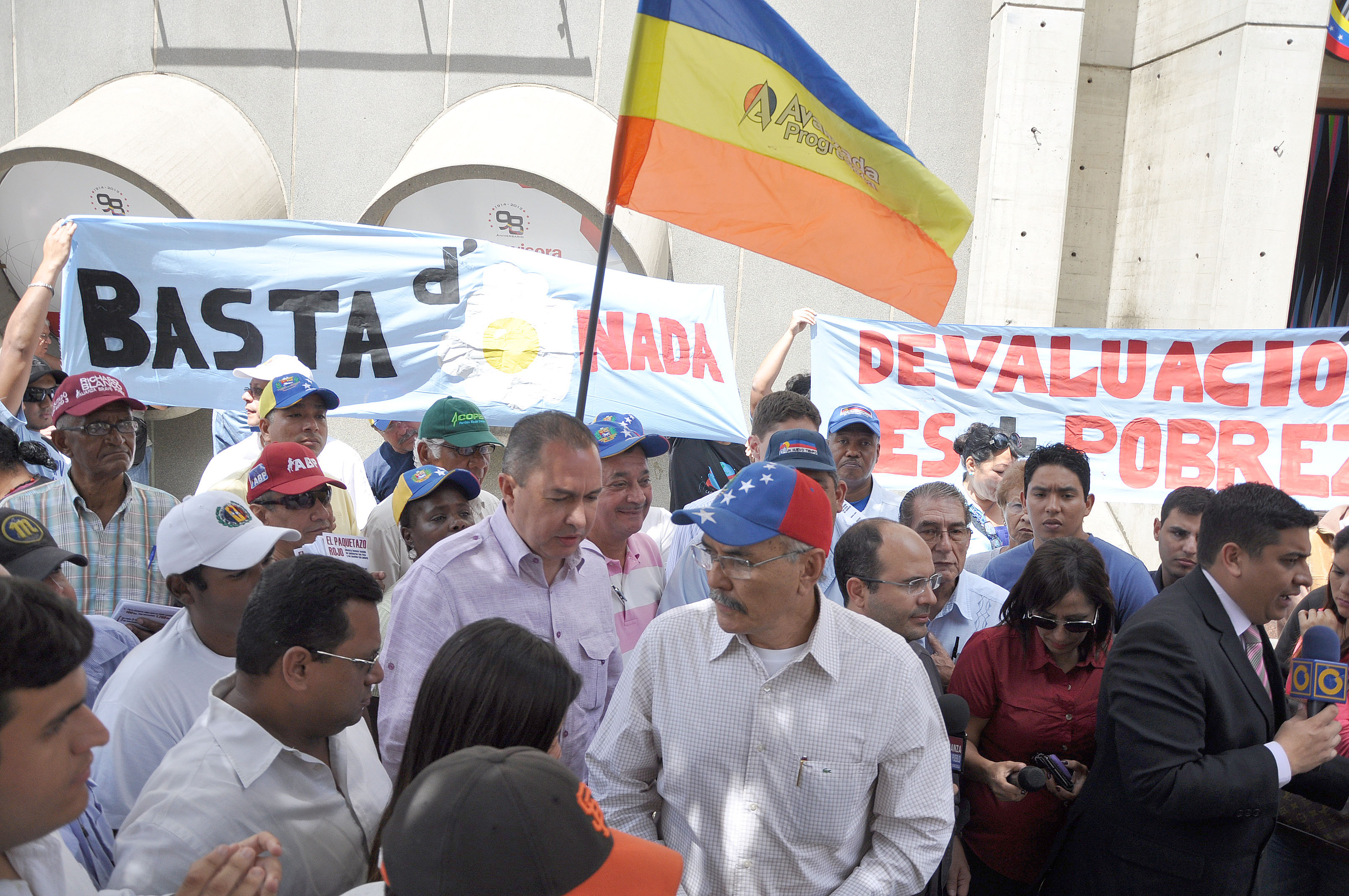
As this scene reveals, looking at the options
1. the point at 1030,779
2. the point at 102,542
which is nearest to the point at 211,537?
the point at 102,542

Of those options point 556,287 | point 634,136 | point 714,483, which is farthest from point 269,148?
point 634,136

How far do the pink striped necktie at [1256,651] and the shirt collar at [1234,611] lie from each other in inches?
0.9

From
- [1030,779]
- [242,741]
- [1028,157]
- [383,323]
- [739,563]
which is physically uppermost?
[1028,157]

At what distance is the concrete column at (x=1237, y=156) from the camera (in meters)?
7.98

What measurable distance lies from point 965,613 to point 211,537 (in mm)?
2672

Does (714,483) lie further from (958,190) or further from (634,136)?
(958,190)

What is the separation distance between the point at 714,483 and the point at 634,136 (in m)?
2.67

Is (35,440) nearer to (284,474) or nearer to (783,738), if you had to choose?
(284,474)

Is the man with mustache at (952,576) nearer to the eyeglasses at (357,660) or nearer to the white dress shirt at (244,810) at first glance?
the eyeglasses at (357,660)

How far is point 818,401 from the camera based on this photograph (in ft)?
20.3

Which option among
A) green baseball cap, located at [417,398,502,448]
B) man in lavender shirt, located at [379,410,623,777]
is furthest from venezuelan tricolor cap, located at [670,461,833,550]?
green baseball cap, located at [417,398,502,448]

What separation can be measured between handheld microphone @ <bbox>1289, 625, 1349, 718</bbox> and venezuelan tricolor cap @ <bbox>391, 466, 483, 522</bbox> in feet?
9.28

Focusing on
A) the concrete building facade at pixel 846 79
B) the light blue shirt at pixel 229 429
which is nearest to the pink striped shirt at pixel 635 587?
the light blue shirt at pixel 229 429

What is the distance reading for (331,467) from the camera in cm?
479
